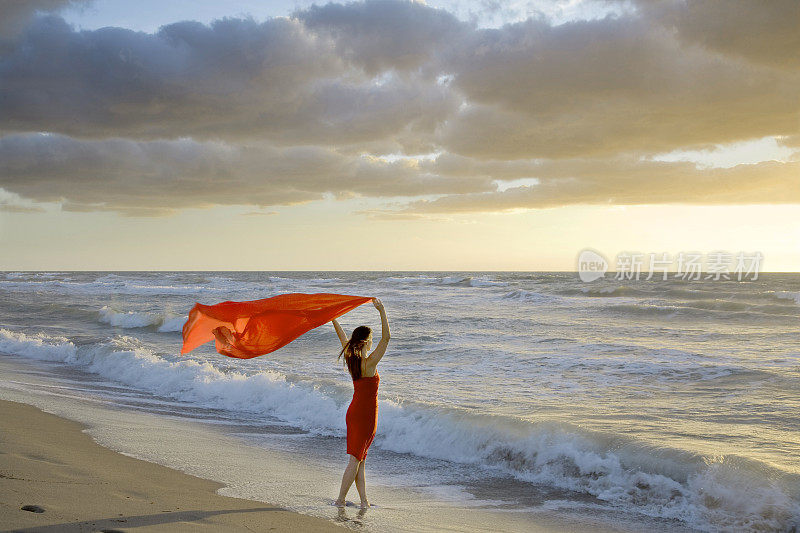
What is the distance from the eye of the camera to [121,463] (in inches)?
286

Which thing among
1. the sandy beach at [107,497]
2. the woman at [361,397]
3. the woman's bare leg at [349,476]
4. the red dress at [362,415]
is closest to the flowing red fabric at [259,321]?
the woman at [361,397]

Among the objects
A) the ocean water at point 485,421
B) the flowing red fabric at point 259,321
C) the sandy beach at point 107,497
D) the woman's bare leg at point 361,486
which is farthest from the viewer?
the flowing red fabric at point 259,321

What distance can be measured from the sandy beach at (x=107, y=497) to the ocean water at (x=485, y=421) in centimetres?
50

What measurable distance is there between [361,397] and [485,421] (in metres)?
3.81

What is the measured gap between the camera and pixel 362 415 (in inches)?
247

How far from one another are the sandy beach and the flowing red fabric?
1.46m

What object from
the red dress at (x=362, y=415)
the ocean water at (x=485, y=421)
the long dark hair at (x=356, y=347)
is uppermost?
the long dark hair at (x=356, y=347)

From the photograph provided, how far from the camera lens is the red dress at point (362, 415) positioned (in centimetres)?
623

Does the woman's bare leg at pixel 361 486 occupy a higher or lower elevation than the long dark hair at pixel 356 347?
lower

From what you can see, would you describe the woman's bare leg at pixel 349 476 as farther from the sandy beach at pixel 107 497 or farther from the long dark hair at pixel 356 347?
the long dark hair at pixel 356 347

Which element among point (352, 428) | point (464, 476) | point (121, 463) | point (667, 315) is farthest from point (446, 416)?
point (667, 315)

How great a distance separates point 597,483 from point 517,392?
464 centimetres

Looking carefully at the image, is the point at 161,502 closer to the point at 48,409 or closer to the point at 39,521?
the point at 39,521

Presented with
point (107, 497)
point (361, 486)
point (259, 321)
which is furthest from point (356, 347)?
point (107, 497)
